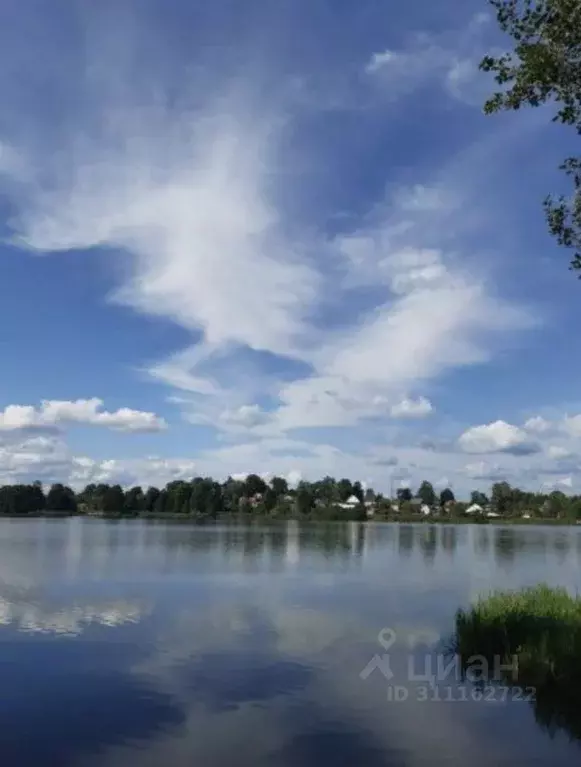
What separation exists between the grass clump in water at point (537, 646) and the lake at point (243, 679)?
35.5 inches

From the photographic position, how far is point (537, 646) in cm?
2217

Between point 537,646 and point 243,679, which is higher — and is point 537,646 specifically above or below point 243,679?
above

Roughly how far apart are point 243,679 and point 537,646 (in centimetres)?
923

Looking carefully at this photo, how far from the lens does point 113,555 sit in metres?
65.8

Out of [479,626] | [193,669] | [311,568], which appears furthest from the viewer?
[311,568]

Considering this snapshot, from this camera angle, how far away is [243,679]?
2170 cm

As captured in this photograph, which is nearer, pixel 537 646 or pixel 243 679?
pixel 243 679

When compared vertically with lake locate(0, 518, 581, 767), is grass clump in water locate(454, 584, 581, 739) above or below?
above

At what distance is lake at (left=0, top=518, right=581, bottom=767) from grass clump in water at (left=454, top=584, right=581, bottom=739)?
0.90 m

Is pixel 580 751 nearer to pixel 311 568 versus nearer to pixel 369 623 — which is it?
pixel 369 623

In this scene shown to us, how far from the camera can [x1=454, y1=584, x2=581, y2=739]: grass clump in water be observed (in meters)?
19.4

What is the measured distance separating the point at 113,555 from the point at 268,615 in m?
36.5

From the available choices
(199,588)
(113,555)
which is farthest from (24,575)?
(113,555)

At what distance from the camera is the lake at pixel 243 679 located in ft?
52.5
